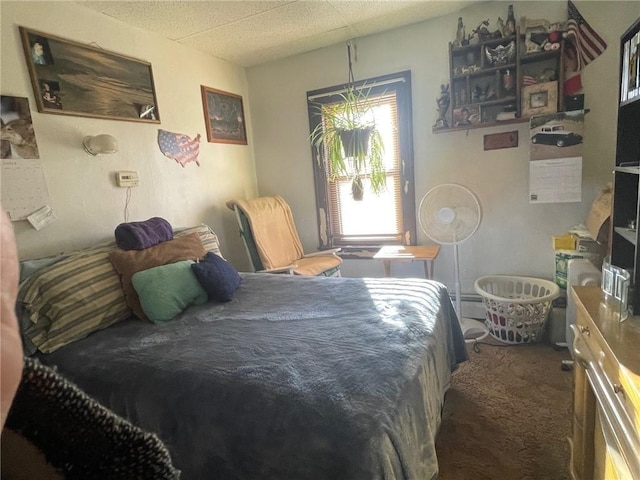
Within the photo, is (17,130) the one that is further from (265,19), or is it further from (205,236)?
(265,19)

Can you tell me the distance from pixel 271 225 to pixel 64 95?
5.18 ft

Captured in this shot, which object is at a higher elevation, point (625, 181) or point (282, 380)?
point (625, 181)

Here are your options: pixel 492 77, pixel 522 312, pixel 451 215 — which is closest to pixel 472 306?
pixel 522 312

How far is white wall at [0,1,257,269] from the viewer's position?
1868mm

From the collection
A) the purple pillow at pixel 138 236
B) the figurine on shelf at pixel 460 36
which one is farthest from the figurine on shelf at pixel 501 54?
the purple pillow at pixel 138 236

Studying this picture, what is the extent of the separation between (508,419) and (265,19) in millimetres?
2838

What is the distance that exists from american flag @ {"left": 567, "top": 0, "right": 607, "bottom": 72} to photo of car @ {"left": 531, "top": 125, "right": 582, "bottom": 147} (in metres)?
0.46

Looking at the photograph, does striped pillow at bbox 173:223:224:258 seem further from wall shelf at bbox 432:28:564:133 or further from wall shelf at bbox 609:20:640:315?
wall shelf at bbox 609:20:640:315

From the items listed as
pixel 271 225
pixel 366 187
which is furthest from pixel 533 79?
pixel 271 225

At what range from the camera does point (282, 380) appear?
1.08 metres

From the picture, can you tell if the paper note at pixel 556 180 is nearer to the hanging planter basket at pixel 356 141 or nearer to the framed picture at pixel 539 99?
the framed picture at pixel 539 99

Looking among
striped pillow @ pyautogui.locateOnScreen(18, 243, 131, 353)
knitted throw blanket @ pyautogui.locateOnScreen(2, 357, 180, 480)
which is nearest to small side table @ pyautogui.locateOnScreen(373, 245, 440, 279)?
striped pillow @ pyautogui.locateOnScreen(18, 243, 131, 353)

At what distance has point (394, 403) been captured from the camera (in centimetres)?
98

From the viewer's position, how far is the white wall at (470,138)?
7.55 feet
